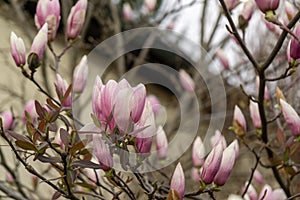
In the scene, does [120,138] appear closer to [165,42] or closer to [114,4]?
[165,42]

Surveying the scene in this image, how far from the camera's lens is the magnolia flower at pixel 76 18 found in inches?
46.1

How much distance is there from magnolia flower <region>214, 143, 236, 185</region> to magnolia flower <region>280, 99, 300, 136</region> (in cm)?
20

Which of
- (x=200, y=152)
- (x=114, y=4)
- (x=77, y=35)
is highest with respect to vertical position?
(x=114, y=4)

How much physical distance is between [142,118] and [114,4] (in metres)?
2.66

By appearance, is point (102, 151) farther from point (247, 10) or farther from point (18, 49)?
point (247, 10)

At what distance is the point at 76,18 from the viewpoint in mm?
1186

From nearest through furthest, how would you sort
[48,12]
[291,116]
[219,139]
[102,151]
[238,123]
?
[102,151]
[219,139]
[291,116]
[48,12]
[238,123]

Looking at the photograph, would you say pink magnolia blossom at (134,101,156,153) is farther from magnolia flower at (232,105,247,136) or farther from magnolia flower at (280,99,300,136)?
magnolia flower at (232,105,247,136)

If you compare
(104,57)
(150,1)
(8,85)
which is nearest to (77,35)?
(150,1)

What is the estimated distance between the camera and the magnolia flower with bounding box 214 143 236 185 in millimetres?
830

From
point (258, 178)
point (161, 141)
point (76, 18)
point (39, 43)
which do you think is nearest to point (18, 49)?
point (39, 43)

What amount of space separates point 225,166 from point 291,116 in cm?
24

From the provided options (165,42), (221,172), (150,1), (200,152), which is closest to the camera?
(221,172)

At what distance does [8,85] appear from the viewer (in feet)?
11.3
